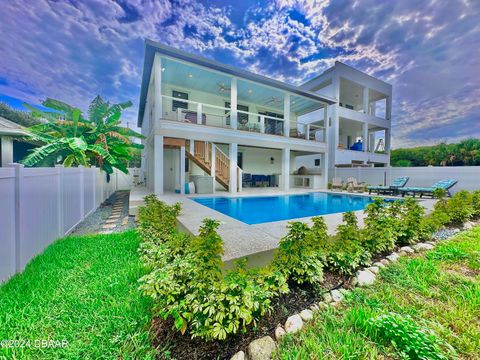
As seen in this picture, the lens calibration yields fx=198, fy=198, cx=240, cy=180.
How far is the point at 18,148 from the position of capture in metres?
15.1

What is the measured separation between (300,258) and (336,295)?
0.66m

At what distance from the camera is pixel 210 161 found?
43.4 ft

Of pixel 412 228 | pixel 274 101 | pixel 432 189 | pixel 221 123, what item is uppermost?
pixel 274 101

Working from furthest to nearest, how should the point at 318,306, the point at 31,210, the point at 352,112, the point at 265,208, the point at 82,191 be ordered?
the point at 352,112, the point at 265,208, the point at 82,191, the point at 31,210, the point at 318,306

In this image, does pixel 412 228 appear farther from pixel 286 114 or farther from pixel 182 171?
pixel 286 114

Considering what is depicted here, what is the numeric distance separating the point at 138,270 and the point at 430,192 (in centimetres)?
1558

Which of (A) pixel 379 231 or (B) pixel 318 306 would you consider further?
(A) pixel 379 231

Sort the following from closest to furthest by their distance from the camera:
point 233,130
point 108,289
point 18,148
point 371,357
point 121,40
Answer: point 371,357 < point 108,289 < point 233,130 < point 18,148 < point 121,40

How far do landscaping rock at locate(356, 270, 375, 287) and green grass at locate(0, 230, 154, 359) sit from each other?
9.47ft

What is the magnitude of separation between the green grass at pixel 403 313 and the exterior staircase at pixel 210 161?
10.7 m

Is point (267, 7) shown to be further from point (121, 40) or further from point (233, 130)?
point (121, 40)

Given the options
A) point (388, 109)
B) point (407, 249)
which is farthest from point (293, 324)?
point (388, 109)

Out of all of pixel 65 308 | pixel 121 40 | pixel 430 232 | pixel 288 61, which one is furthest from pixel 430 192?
pixel 121 40

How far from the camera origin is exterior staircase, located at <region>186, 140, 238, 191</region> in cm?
1297
